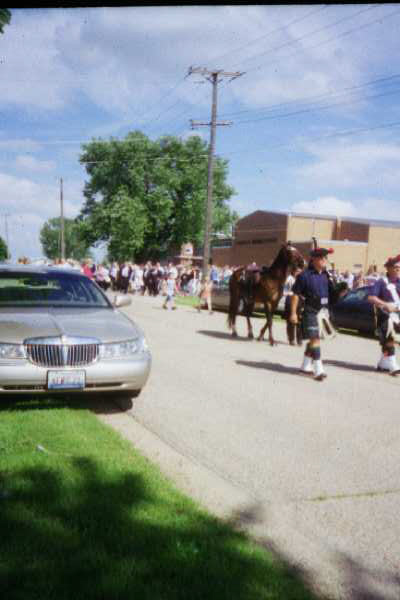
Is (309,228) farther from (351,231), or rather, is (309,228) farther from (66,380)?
(66,380)

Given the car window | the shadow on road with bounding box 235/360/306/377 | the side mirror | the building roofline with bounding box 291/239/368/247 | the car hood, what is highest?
the building roofline with bounding box 291/239/368/247

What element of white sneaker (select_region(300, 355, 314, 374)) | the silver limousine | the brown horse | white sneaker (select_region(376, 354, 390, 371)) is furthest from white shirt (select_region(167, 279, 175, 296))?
the silver limousine

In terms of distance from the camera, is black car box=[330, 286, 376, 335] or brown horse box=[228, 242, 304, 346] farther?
black car box=[330, 286, 376, 335]

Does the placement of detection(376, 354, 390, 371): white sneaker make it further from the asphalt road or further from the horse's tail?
the horse's tail

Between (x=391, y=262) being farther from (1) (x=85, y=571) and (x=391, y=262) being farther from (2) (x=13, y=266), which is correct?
(1) (x=85, y=571)

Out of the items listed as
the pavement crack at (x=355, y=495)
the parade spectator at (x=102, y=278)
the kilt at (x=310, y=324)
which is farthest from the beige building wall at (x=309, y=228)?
the pavement crack at (x=355, y=495)

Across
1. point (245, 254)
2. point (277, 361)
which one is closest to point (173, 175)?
point (245, 254)

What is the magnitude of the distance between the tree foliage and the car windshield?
168 ft

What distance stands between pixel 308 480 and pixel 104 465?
1.61 m

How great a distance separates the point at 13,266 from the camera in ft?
26.4

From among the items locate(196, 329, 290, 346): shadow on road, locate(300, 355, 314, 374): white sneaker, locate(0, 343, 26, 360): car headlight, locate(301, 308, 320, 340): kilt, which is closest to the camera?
locate(0, 343, 26, 360): car headlight

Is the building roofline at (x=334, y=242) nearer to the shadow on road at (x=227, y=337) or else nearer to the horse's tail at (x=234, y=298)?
the horse's tail at (x=234, y=298)

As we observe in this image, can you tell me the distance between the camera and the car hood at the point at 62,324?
6.12 meters

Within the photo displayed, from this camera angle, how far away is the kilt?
9.14 m
